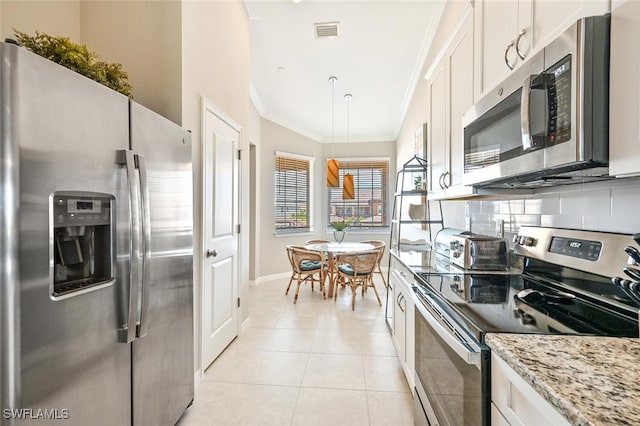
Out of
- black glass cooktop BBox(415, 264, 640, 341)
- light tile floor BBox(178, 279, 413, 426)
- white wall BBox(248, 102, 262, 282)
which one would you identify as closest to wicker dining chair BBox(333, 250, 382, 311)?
light tile floor BBox(178, 279, 413, 426)

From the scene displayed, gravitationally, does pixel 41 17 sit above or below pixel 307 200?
above

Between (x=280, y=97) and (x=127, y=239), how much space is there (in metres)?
3.85

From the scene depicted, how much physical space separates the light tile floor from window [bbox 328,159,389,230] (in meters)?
3.11

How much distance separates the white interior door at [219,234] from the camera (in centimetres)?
226

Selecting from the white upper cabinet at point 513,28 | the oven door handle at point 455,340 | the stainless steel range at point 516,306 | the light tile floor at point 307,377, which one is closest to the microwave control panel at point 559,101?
the white upper cabinet at point 513,28

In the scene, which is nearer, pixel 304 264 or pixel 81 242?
pixel 81 242

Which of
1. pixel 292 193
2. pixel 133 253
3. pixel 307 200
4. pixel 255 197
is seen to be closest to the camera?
pixel 133 253

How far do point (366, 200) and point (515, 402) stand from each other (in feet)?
19.1

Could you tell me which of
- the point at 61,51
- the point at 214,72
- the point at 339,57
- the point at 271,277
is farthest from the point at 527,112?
the point at 271,277

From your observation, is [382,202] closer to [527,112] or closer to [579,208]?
[579,208]

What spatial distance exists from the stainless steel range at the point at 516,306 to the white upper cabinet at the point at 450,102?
0.66 m

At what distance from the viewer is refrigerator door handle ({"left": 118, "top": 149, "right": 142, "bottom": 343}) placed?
4.03 ft

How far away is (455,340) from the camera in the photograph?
96 centimetres

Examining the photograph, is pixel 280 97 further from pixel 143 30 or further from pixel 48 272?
pixel 48 272
